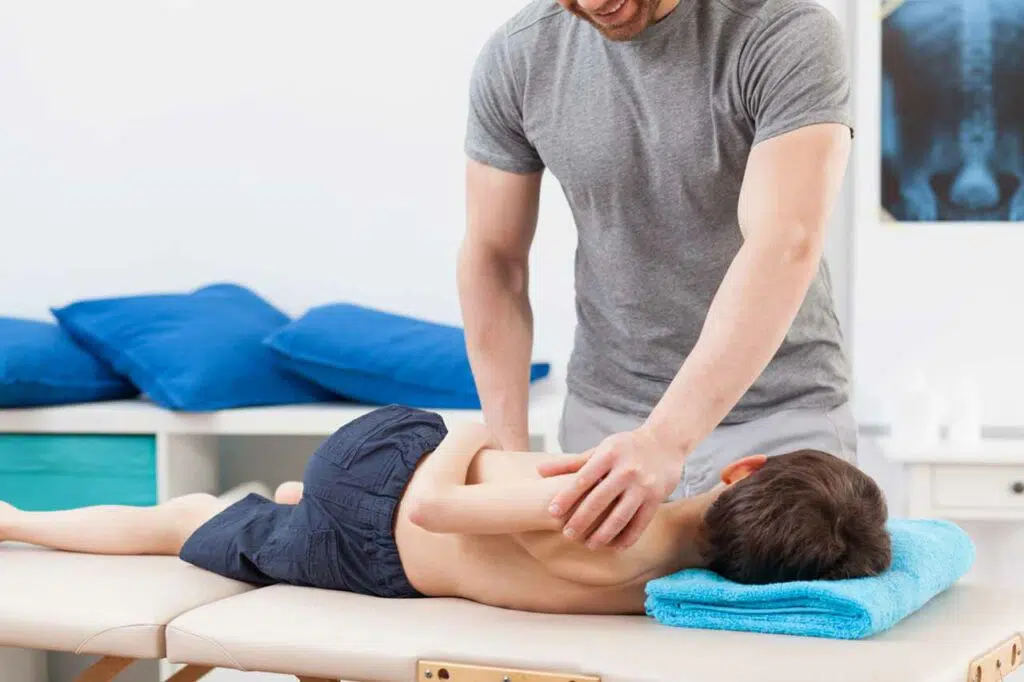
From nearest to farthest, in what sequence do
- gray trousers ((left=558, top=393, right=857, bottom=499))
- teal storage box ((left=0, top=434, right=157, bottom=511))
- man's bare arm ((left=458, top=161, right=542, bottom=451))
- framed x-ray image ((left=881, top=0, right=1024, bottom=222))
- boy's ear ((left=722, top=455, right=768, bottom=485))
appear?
boy's ear ((left=722, top=455, right=768, bottom=485)), gray trousers ((left=558, top=393, right=857, bottom=499)), man's bare arm ((left=458, top=161, right=542, bottom=451)), teal storage box ((left=0, top=434, right=157, bottom=511)), framed x-ray image ((left=881, top=0, right=1024, bottom=222))

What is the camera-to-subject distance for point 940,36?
9.57 ft

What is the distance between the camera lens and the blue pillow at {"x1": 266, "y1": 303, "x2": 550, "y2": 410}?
108 inches

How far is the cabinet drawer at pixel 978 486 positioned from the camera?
2.67 metres

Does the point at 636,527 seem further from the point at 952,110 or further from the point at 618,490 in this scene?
the point at 952,110

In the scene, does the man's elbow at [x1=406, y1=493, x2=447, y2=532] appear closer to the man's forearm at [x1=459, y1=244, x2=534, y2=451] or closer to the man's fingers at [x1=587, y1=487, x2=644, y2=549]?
the man's fingers at [x1=587, y1=487, x2=644, y2=549]

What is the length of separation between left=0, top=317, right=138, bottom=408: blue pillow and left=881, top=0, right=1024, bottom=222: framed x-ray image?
1785mm

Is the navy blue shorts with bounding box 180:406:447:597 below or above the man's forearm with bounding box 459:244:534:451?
below

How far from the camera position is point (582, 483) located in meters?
1.30

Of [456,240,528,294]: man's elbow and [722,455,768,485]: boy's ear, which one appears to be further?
[456,240,528,294]: man's elbow

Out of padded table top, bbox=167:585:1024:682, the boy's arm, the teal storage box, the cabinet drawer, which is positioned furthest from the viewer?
the teal storage box

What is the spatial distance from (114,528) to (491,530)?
2.18ft

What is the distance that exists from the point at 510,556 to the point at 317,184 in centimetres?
186

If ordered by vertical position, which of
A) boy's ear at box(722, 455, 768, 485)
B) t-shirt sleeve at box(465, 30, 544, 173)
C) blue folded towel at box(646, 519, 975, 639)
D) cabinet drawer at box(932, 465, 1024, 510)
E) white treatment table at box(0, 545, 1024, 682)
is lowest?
cabinet drawer at box(932, 465, 1024, 510)

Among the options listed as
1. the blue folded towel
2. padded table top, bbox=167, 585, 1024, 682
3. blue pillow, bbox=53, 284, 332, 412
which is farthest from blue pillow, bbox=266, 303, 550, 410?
the blue folded towel
